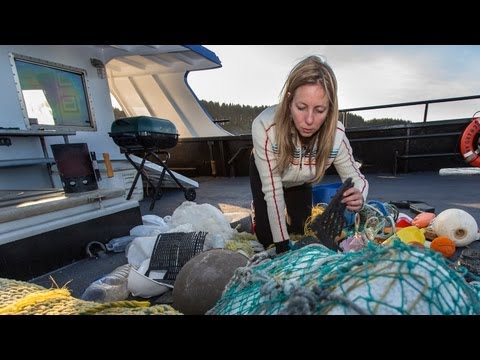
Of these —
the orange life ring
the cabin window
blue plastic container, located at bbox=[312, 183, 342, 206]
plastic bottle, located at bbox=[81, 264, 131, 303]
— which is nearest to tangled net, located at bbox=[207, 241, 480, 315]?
plastic bottle, located at bbox=[81, 264, 131, 303]

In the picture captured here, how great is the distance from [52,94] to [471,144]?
7736 mm

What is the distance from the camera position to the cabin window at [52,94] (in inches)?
134

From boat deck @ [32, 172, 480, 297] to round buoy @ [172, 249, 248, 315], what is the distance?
0.96m

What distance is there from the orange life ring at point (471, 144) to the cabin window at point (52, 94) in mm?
7280

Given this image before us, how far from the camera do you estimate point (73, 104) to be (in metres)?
4.07

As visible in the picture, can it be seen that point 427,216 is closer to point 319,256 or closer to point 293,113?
point 293,113

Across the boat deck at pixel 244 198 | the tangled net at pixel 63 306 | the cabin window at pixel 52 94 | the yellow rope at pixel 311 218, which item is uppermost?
the cabin window at pixel 52 94

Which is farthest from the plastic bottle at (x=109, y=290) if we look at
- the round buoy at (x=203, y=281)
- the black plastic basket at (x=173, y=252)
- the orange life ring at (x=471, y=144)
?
the orange life ring at (x=471, y=144)

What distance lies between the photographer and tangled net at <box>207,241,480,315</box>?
A: 0.59m

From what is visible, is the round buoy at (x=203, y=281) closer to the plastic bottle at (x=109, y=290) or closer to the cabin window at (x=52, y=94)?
the plastic bottle at (x=109, y=290)

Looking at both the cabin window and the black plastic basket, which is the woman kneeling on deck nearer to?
the black plastic basket
